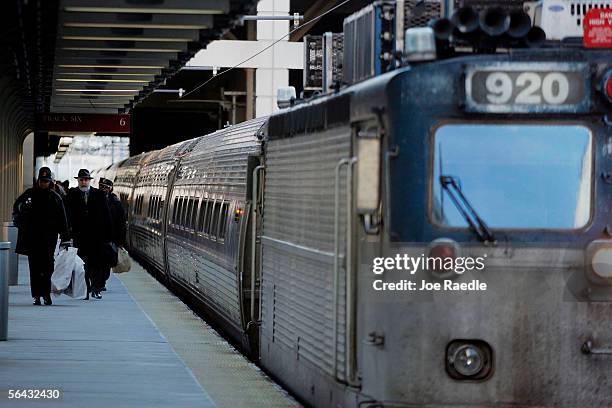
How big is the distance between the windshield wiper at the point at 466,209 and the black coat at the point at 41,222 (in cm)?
1191

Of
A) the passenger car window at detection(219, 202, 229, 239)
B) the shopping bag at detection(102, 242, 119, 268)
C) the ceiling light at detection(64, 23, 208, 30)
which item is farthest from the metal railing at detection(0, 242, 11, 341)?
the shopping bag at detection(102, 242, 119, 268)

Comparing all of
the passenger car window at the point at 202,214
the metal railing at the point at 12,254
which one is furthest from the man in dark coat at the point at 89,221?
the metal railing at the point at 12,254

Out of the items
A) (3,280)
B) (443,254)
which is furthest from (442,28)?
(3,280)

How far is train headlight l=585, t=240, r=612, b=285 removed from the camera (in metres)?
8.74

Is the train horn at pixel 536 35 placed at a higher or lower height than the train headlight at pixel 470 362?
higher

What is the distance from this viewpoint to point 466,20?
354 inches

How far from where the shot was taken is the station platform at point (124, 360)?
39.6ft

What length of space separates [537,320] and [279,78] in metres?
33.0

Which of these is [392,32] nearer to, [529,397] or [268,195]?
[529,397]

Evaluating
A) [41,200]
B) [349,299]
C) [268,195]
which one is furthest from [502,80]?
[41,200]

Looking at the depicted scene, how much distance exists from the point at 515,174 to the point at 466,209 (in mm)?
348

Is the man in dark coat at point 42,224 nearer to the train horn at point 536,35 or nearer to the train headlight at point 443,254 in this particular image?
the train horn at point 536,35

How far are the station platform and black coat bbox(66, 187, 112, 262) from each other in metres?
0.86

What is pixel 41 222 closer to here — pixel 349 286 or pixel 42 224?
pixel 42 224
